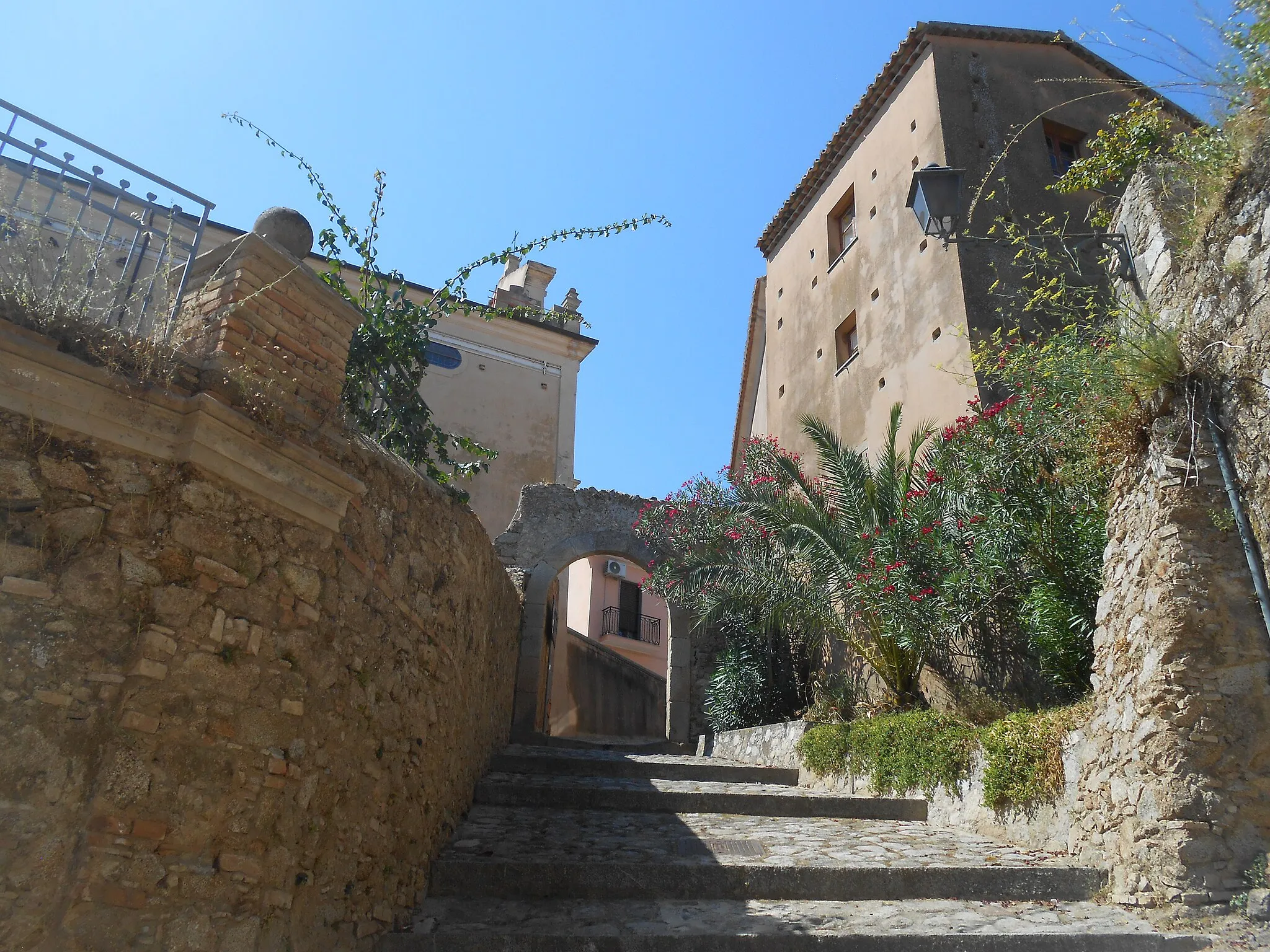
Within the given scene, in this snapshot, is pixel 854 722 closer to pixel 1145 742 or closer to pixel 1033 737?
pixel 1033 737

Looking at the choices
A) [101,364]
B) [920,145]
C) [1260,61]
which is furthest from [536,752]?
[920,145]

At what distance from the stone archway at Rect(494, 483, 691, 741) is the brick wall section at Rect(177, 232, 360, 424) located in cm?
790

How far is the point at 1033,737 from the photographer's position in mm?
5492

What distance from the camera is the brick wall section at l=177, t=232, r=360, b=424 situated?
3439 mm

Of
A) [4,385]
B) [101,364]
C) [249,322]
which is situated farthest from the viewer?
[249,322]

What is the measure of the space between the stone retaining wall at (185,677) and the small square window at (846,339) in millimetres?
9460

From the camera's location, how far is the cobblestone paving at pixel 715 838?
4969 millimetres

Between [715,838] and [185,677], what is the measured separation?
3748mm

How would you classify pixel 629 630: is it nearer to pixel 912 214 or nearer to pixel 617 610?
pixel 617 610

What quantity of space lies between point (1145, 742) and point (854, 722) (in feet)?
11.4

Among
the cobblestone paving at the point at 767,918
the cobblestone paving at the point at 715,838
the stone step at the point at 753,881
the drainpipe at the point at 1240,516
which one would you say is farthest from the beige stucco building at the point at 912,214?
the cobblestone paving at the point at 767,918

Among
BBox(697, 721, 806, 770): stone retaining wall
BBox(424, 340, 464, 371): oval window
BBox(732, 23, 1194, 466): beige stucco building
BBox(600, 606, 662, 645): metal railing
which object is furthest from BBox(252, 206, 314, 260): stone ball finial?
BBox(600, 606, 662, 645): metal railing

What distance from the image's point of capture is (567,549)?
12234 millimetres

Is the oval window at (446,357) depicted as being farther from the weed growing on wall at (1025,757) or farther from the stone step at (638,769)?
the weed growing on wall at (1025,757)
